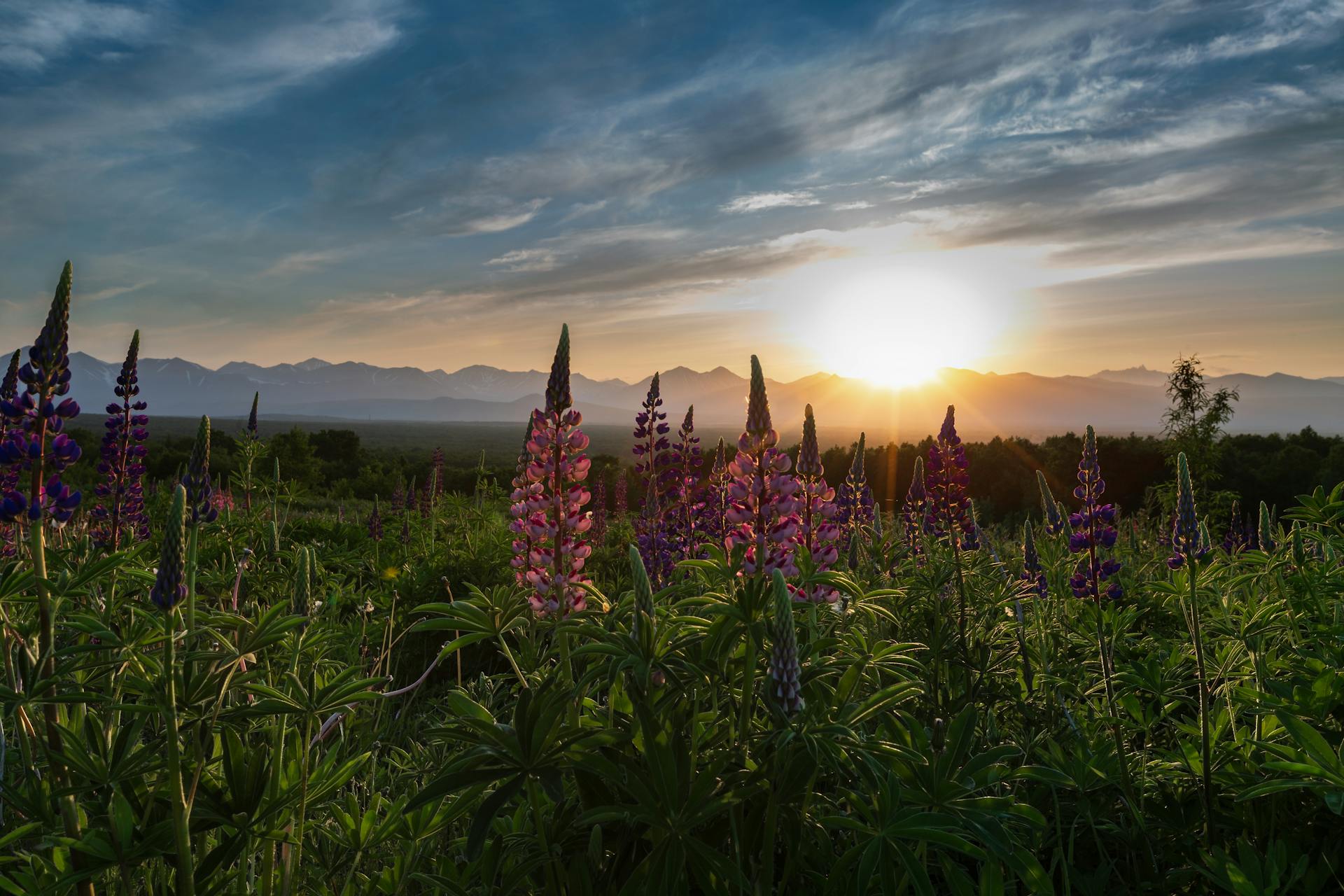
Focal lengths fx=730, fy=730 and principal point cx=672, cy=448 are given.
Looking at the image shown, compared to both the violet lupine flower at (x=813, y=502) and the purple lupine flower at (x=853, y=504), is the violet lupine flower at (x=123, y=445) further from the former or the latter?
the purple lupine flower at (x=853, y=504)

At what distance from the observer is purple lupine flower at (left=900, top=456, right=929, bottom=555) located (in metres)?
7.61

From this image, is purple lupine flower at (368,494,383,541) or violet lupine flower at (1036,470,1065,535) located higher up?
violet lupine flower at (1036,470,1065,535)

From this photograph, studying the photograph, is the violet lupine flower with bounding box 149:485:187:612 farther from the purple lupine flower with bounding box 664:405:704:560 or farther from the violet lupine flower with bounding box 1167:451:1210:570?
the purple lupine flower with bounding box 664:405:704:560

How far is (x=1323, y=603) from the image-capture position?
3633mm

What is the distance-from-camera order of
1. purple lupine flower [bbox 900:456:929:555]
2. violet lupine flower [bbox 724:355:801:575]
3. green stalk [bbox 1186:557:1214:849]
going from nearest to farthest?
green stalk [bbox 1186:557:1214:849] < violet lupine flower [bbox 724:355:801:575] < purple lupine flower [bbox 900:456:929:555]

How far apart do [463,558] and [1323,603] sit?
712 cm

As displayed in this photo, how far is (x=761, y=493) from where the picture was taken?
304 cm

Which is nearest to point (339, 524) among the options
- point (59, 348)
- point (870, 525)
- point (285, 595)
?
point (285, 595)

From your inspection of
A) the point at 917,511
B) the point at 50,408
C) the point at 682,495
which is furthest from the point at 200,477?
the point at 917,511

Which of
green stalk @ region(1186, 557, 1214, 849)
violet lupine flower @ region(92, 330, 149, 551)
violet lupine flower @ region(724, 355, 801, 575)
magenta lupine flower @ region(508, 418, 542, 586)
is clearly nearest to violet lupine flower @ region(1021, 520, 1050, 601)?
green stalk @ region(1186, 557, 1214, 849)

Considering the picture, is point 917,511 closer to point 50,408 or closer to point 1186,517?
point 1186,517

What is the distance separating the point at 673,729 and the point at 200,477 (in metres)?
2.57

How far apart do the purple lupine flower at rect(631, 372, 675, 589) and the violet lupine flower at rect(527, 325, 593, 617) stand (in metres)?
2.88

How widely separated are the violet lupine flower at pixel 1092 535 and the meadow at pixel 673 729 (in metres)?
0.03
